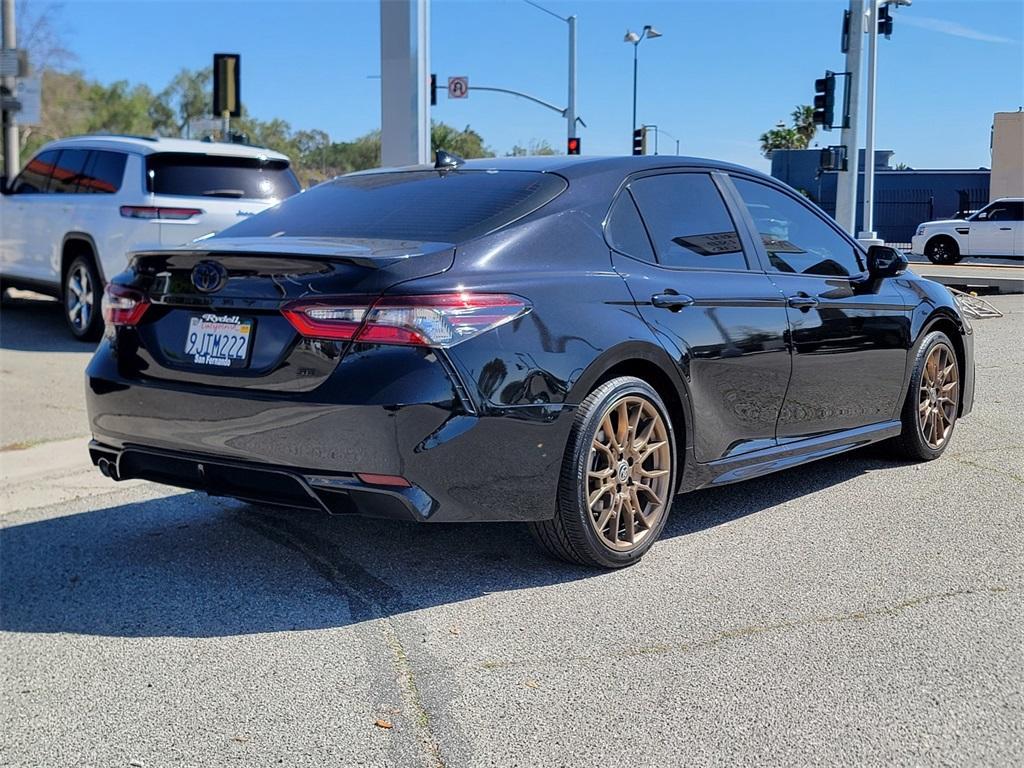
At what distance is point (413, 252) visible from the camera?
403 cm

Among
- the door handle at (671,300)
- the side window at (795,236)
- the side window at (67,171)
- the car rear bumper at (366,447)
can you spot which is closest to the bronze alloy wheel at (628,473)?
the car rear bumper at (366,447)

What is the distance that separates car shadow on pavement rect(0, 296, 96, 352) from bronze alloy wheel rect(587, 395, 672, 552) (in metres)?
7.75

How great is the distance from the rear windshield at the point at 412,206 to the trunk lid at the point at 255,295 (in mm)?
186

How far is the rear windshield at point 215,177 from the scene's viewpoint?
35.0 ft

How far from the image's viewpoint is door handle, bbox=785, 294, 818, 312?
5266 mm

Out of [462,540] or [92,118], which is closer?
[462,540]

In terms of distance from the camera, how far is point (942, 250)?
101 ft

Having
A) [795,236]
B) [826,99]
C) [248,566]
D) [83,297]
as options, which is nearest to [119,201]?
[83,297]

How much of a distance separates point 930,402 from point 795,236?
1375mm

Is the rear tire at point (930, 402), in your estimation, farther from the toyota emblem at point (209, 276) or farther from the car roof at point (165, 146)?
the car roof at point (165, 146)

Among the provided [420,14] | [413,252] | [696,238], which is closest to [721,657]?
[413,252]

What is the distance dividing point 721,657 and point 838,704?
445 mm

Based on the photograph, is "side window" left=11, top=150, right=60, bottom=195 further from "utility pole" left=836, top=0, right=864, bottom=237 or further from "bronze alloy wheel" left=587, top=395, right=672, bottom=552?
"utility pole" left=836, top=0, right=864, bottom=237

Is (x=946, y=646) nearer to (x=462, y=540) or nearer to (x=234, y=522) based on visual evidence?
(x=462, y=540)
